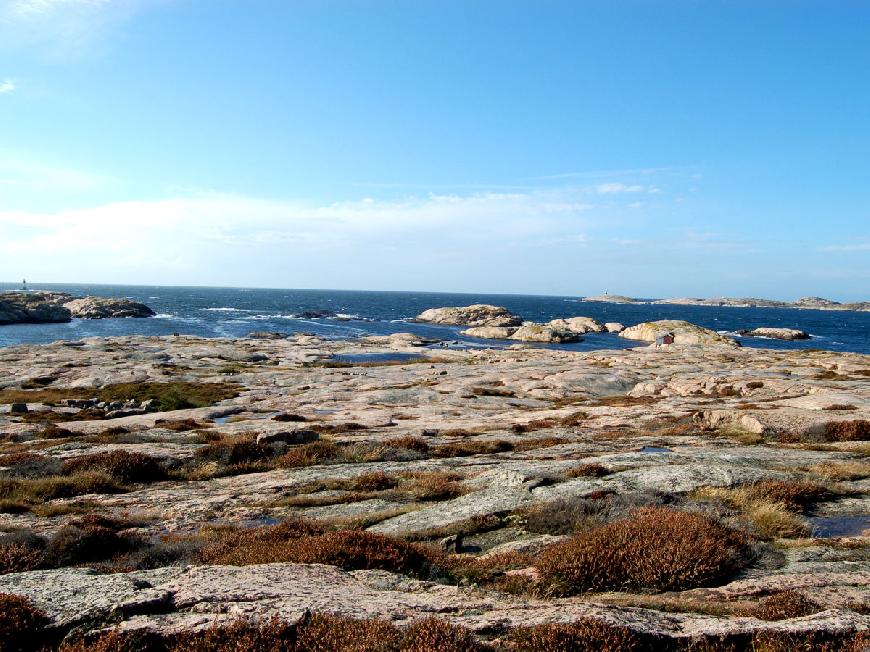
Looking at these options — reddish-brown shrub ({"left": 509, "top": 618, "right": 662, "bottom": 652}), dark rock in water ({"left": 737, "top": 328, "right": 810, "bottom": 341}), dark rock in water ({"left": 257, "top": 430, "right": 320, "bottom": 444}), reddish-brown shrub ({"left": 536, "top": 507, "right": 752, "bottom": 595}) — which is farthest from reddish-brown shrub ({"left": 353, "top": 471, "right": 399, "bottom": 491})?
dark rock in water ({"left": 737, "top": 328, "right": 810, "bottom": 341})

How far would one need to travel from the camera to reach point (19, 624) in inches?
254

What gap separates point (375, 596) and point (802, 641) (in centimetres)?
564

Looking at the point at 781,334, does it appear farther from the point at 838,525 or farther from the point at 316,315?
the point at 838,525

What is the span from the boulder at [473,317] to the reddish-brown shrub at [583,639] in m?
149

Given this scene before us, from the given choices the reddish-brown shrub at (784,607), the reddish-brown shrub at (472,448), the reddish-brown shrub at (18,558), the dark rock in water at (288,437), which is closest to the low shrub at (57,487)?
the reddish-brown shrub at (18,558)

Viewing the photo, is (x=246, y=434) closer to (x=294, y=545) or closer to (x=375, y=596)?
(x=294, y=545)

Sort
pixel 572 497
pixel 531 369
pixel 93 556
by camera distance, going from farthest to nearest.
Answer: pixel 531 369, pixel 572 497, pixel 93 556

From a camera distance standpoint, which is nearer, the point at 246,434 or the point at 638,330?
the point at 246,434

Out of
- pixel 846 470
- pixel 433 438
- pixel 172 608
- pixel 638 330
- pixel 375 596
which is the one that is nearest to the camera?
pixel 172 608

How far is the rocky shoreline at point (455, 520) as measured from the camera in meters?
7.11

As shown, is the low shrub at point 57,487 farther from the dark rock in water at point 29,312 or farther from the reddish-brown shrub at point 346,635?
the dark rock in water at point 29,312

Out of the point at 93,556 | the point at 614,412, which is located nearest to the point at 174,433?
the point at 93,556

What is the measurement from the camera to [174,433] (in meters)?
28.8

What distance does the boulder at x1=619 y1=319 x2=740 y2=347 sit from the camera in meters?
115
